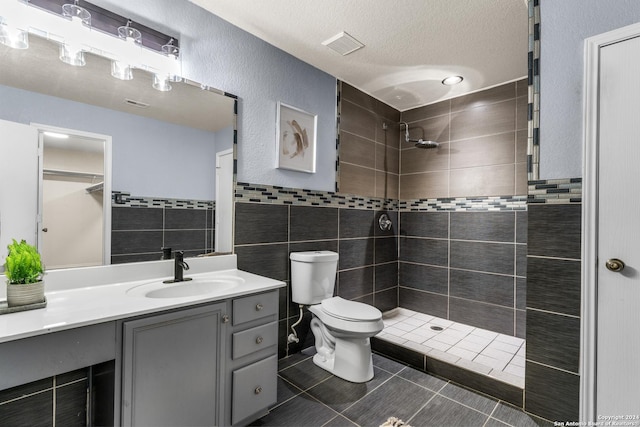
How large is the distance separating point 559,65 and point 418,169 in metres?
1.73

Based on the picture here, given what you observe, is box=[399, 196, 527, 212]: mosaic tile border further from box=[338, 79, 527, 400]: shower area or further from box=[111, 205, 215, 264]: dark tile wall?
box=[111, 205, 215, 264]: dark tile wall

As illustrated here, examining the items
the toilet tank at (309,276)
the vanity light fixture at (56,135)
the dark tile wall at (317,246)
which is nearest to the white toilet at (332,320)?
the toilet tank at (309,276)

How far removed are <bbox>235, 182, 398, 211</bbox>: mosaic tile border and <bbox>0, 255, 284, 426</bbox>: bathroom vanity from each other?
609 mm

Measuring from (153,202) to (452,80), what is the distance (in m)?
2.58

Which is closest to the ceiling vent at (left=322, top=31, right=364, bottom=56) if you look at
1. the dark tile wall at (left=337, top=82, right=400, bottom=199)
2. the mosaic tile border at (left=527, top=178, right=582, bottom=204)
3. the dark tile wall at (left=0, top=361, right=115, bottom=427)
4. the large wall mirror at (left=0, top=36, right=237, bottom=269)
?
the dark tile wall at (left=337, top=82, right=400, bottom=199)

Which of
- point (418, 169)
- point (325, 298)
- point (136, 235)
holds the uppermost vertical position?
point (418, 169)

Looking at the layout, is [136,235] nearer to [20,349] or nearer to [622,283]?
[20,349]

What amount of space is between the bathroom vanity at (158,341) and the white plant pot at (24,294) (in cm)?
6

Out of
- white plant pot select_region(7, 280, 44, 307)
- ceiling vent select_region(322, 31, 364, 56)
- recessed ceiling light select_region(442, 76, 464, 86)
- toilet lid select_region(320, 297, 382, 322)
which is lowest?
toilet lid select_region(320, 297, 382, 322)

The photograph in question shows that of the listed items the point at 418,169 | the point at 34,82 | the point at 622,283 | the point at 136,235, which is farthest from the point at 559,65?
the point at 34,82

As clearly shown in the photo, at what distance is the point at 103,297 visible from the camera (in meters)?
1.31

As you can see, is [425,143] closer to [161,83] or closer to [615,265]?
[615,265]

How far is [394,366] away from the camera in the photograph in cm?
223

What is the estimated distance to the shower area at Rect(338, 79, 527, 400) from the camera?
2.58m
